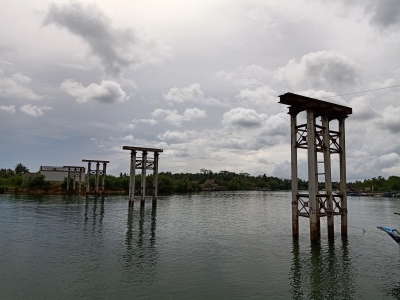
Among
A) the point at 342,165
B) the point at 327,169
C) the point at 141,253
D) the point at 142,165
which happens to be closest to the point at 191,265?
the point at 141,253

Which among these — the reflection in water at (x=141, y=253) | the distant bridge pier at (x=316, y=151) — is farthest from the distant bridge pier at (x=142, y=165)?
the distant bridge pier at (x=316, y=151)

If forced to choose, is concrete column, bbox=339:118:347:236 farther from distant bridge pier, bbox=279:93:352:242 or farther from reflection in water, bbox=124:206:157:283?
reflection in water, bbox=124:206:157:283

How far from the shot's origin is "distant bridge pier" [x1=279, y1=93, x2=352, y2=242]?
23.7 metres

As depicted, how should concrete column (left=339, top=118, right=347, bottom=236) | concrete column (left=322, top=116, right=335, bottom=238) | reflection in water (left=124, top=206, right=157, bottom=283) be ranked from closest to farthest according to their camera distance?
reflection in water (left=124, top=206, right=157, bottom=283) → concrete column (left=322, top=116, right=335, bottom=238) → concrete column (left=339, top=118, right=347, bottom=236)

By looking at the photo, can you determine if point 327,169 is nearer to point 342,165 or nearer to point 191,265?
point 342,165

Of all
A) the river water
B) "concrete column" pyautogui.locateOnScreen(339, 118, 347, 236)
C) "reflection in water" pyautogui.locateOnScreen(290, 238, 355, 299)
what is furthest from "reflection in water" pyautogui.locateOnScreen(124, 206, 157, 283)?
"concrete column" pyautogui.locateOnScreen(339, 118, 347, 236)

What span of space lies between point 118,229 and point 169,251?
39.1 ft

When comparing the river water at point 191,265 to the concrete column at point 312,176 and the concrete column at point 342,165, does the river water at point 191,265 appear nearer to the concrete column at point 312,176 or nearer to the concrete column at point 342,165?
the concrete column at point 312,176

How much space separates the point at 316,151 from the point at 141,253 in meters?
15.7

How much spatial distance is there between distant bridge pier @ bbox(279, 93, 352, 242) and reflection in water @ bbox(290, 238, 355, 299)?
186 centimetres

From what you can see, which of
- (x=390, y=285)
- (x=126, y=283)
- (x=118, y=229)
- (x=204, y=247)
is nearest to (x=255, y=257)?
(x=204, y=247)

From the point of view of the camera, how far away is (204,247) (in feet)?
81.1

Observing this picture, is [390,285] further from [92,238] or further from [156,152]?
[156,152]

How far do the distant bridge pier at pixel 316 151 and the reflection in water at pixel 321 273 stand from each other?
1.86 metres
